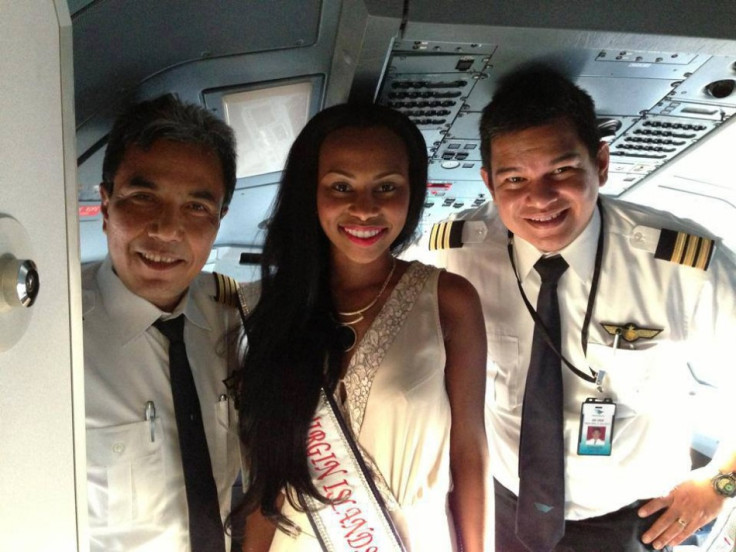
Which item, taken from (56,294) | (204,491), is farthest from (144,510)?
(56,294)

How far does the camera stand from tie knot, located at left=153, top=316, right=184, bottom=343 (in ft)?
5.43

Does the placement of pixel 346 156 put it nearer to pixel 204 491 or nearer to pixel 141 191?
pixel 141 191

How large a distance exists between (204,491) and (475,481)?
801 millimetres

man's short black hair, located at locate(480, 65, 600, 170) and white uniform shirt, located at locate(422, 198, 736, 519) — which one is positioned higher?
man's short black hair, located at locate(480, 65, 600, 170)

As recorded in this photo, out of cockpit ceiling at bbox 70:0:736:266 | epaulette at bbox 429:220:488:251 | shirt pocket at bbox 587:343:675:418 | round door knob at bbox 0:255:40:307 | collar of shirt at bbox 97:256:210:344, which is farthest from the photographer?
epaulette at bbox 429:220:488:251

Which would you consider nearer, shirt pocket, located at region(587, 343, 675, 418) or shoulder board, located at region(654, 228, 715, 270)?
shoulder board, located at region(654, 228, 715, 270)

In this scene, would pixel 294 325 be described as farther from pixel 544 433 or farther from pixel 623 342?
pixel 623 342

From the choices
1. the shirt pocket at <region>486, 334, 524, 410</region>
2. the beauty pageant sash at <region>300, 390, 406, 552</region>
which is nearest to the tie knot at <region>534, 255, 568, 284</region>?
the shirt pocket at <region>486, 334, 524, 410</region>

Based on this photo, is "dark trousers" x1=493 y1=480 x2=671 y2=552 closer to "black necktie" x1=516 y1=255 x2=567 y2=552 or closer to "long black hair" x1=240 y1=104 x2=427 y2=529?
"black necktie" x1=516 y1=255 x2=567 y2=552

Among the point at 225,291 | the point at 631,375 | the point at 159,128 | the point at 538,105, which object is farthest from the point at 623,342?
the point at 159,128

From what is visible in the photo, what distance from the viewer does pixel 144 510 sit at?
1498 mm

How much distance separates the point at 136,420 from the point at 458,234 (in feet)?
4.44

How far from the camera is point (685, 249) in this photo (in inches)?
72.4

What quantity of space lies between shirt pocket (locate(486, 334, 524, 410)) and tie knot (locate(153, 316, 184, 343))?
3.75 ft
